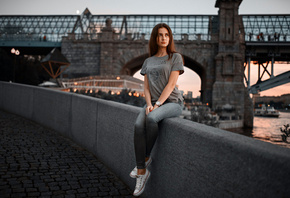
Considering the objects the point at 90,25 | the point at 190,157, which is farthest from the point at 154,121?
the point at 90,25

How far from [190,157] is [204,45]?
953 inches

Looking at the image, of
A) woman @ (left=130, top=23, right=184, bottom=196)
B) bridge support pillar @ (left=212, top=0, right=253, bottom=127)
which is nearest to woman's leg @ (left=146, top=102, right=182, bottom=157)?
woman @ (left=130, top=23, right=184, bottom=196)

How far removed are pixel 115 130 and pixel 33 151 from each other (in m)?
1.80

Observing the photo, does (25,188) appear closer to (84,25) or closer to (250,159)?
(250,159)

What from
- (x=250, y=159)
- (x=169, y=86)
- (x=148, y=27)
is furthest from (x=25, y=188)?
(x=148, y=27)

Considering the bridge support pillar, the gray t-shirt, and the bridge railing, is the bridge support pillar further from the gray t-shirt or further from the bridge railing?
the gray t-shirt

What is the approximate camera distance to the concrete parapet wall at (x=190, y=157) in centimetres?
115

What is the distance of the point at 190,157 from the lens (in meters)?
1.75

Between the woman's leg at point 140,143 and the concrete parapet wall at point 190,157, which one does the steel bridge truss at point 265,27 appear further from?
the woman's leg at point 140,143

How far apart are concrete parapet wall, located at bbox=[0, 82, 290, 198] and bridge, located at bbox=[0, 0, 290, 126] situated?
66.9 ft

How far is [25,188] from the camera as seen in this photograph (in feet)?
8.96

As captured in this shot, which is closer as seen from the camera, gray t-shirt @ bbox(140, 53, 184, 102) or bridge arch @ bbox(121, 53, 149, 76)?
gray t-shirt @ bbox(140, 53, 184, 102)

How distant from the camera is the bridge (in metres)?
23.6

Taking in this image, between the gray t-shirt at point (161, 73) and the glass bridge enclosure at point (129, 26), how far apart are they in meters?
24.3
